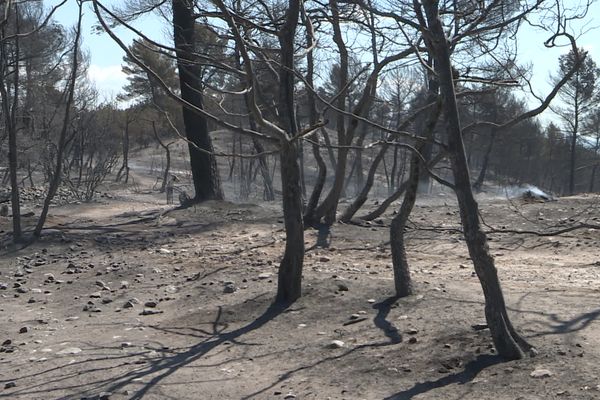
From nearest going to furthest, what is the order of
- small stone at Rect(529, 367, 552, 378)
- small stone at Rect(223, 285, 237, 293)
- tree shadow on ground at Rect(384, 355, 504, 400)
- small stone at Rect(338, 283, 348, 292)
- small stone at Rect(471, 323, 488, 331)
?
1. small stone at Rect(529, 367, 552, 378)
2. tree shadow on ground at Rect(384, 355, 504, 400)
3. small stone at Rect(471, 323, 488, 331)
4. small stone at Rect(338, 283, 348, 292)
5. small stone at Rect(223, 285, 237, 293)

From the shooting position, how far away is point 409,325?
233 inches

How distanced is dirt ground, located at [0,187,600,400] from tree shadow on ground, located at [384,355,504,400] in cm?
1

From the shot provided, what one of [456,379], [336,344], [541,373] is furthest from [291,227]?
[541,373]

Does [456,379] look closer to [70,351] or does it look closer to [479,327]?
[479,327]

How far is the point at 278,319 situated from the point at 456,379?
2.15 m

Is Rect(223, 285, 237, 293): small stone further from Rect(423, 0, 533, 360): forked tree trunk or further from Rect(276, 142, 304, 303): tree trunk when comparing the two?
Rect(423, 0, 533, 360): forked tree trunk

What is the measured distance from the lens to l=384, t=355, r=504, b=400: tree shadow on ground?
4.67 meters

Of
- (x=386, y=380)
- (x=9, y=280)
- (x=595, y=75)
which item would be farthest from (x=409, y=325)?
(x=595, y=75)

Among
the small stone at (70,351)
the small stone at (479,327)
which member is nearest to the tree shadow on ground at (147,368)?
the small stone at (70,351)

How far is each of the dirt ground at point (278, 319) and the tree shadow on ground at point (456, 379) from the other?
0.05 ft

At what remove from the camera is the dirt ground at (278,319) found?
195 inches

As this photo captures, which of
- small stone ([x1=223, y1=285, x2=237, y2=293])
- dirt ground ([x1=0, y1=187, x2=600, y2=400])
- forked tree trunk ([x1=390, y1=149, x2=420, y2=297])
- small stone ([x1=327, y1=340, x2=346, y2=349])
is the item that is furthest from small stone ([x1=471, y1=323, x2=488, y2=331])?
small stone ([x1=223, y1=285, x2=237, y2=293])

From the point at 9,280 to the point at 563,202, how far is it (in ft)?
29.8

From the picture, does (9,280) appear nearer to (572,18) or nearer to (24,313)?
(24,313)
